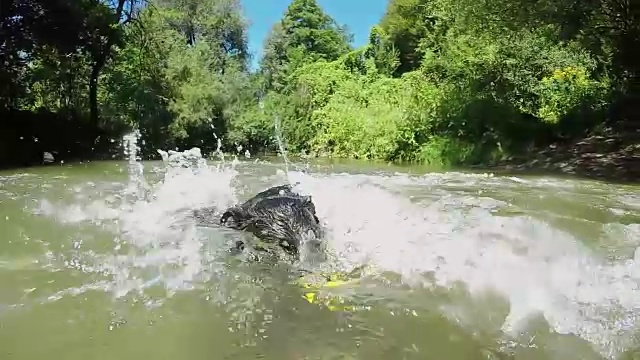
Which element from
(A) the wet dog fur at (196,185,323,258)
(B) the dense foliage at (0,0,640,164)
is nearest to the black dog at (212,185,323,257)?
(A) the wet dog fur at (196,185,323,258)

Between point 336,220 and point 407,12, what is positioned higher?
point 407,12

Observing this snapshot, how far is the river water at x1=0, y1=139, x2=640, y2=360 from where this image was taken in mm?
3652

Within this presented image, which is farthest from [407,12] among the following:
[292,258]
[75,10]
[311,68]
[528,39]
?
[292,258]

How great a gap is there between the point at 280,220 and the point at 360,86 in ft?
91.3

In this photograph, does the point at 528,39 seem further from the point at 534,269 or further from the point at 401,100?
the point at 534,269

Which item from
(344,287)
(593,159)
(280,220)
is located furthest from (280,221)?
(593,159)

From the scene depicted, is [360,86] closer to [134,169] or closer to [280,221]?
[134,169]

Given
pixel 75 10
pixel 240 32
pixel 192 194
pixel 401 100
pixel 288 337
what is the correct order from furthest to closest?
pixel 240 32 < pixel 401 100 < pixel 75 10 < pixel 192 194 < pixel 288 337

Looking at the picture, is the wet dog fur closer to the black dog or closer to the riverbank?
the black dog

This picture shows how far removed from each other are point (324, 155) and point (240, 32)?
22517 mm

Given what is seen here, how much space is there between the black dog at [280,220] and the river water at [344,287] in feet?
0.94

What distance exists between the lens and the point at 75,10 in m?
22.5

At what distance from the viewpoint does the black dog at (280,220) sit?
629 centimetres

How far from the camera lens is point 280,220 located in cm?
661
